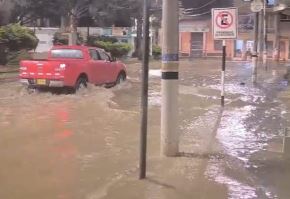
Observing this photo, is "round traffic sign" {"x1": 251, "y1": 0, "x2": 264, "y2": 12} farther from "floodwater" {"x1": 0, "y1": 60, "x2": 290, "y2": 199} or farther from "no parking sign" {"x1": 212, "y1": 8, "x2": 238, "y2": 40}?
"no parking sign" {"x1": 212, "y1": 8, "x2": 238, "y2": 40}

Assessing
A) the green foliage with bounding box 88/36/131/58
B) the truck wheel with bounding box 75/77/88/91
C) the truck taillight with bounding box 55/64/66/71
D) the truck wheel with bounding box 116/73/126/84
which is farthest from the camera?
the green foliage with bounding box 88/36/131/58

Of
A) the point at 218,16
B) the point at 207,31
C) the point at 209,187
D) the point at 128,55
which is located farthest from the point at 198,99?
the point at 207,31

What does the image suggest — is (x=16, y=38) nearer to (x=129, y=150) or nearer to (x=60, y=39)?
(x=60, y=39)

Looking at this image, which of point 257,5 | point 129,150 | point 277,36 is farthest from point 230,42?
point 129,150

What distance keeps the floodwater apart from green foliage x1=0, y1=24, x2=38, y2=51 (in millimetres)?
13099

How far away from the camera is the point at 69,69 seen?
17906mm

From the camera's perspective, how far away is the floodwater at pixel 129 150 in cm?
728

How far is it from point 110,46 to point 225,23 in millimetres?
31376

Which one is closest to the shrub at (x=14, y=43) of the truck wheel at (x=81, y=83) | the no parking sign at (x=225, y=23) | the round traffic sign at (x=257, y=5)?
the truck wheel at (x=81, y=83)

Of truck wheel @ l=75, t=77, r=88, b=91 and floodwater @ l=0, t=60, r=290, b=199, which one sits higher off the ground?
truck wheel @ l=75, t=77, r=88, b=91

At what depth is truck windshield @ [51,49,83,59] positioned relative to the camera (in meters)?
19.2

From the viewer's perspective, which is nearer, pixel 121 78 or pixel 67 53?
pixel 67 53

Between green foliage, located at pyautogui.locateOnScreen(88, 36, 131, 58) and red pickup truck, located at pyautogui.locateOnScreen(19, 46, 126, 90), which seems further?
green foliage, located at pyautogui.locateOnScreen(88, 36, 131, 58)

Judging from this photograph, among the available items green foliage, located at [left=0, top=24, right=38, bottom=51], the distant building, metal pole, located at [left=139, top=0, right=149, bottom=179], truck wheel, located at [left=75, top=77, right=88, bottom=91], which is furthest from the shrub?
the distant building
